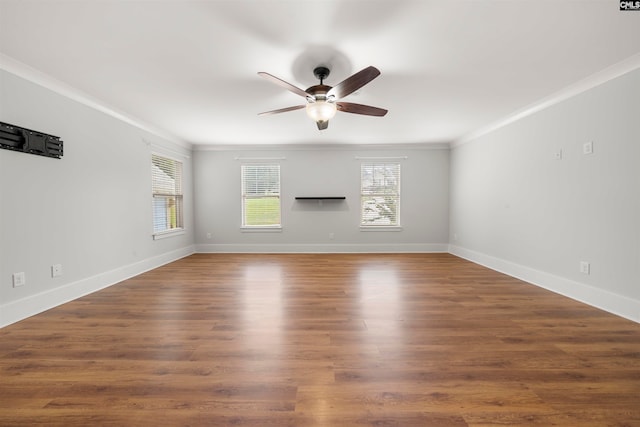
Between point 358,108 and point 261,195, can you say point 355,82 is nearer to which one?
point 358,108

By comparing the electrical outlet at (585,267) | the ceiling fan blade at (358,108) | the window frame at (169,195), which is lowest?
the electrical outlet at (585,267)

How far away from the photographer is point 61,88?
3.21 metres

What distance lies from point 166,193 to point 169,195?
0.32 feet

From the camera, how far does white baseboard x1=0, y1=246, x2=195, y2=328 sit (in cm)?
269

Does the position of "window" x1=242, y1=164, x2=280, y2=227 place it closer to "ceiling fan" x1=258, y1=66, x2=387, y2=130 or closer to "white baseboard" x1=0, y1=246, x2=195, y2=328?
"white baseboard" x1=0, y1=246, x2=195, y2=328

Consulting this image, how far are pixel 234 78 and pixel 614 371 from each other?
3991mm

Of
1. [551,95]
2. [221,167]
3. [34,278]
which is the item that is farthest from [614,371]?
[221,167]

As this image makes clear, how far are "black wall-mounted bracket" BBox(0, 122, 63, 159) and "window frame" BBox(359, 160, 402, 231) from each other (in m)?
5.29

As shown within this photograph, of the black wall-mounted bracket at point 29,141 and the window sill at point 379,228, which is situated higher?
the black wall-mounted bracket at point 29,141

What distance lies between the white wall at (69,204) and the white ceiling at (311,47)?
0.39m

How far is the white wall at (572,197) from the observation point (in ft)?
9.21

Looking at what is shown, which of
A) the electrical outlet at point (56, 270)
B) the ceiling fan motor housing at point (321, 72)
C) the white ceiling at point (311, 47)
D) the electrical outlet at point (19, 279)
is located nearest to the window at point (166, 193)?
the white ceiling at point (311, 47)

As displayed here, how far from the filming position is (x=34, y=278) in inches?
115

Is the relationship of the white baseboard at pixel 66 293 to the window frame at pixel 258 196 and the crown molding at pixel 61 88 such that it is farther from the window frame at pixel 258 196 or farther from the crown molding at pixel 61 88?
the crown molding at pixel 61 88
